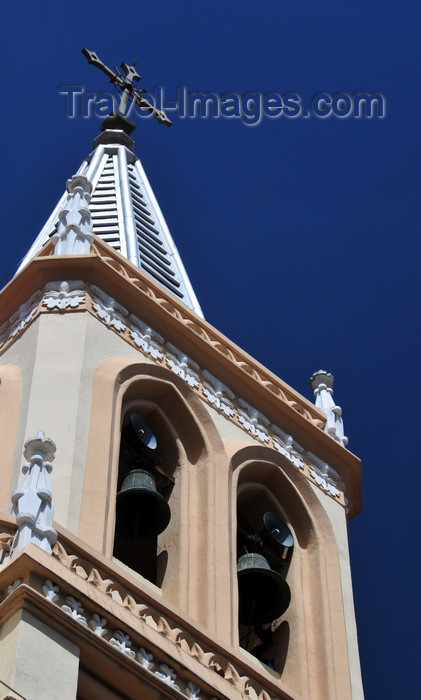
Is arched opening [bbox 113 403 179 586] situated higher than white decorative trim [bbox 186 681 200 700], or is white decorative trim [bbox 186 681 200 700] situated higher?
arched opening [bbox 113 403 179 586]

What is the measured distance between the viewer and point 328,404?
25562 mm

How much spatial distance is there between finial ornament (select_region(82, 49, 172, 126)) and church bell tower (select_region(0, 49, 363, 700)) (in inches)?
391

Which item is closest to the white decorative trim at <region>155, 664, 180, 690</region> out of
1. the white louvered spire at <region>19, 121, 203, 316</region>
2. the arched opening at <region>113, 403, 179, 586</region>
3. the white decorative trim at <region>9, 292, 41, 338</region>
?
the arched opening at <region>113, 403, 179, 586</region>

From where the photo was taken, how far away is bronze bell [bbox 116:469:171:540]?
68.0 ft

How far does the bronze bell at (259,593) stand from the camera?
21.3 metres

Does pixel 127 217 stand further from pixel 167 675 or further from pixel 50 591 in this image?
pixel 50 591

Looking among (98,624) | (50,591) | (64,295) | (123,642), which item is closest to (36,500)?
(50,591)

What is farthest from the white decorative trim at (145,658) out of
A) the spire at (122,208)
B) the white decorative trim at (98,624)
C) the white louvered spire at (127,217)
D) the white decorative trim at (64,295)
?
the white louvered spire at (127,217)

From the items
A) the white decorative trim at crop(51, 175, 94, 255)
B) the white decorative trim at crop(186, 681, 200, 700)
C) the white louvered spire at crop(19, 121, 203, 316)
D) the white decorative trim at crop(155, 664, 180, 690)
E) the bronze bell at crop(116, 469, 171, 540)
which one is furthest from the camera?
the white louvered spire at crop(19, 121, 203, 316)

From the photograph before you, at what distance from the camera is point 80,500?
764 inches

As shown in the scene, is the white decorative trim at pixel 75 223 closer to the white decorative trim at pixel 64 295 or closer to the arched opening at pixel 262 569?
the white decorative trim at pixel 64 295

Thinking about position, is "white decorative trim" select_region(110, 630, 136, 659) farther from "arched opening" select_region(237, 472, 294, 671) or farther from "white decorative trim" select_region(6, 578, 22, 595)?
"arched opening" select_region(237, 472, 294, 671)

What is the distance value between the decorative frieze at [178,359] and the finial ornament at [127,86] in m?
11.6

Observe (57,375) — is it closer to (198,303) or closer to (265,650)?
(265,650)
